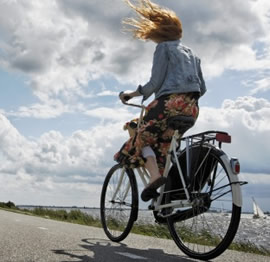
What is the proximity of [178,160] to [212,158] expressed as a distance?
0.47m

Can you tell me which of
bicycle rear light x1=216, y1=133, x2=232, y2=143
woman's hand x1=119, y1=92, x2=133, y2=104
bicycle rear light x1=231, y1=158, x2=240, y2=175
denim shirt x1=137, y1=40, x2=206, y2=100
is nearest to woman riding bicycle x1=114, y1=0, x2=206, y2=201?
denim shirt x1=137, y1=40, x2=206, y2=100

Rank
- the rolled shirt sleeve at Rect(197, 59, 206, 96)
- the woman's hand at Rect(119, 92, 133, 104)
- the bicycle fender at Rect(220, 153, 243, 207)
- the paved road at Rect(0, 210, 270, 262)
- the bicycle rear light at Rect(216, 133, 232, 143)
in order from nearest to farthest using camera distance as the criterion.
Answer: the bicycle fender at Rect(220, 153, 243, 207)
the paved road at Rect(0, 210, 270, 262)
the bicycle rear light at Rect(216, 133, 232, 143)
the rolled shirt sleeve at Rect(197, 59, 206, 96)
the woman's hand at Rect(119, 92, 133, 104)

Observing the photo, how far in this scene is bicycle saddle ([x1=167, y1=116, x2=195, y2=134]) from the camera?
4.75 metres

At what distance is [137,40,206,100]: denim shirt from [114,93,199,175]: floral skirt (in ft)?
0.29

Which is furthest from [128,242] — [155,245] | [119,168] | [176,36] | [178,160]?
[176,36]

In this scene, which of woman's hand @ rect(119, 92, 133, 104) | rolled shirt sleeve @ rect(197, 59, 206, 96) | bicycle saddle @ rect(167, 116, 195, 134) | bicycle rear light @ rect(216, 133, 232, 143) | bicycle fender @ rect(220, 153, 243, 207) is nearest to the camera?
bicycle fender @ rect(220, 153, 243, 207)

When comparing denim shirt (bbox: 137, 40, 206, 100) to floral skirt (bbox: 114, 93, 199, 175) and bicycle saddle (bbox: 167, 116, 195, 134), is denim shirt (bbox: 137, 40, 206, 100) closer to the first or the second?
floral skirt (bbox: 114, 93, 199, 175)

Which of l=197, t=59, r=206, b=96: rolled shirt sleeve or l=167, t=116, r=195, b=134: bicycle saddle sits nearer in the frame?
l=167, t=116, r=195, b=134: bicycle saddle

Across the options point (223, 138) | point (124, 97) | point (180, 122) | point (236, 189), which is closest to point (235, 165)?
point (236, 189)

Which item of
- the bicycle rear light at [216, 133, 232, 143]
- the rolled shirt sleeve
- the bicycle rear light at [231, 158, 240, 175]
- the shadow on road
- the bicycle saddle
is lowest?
the shadow on road

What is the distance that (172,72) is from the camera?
192 inches

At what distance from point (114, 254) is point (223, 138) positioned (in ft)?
4.88

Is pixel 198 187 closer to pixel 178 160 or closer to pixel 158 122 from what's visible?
pixel 178 160

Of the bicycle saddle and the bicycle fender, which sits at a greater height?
the bicycle saddle
